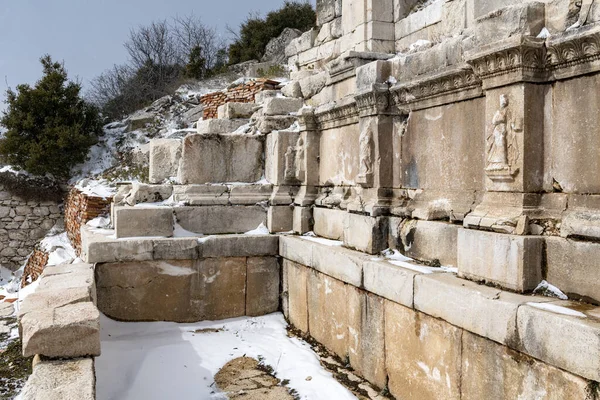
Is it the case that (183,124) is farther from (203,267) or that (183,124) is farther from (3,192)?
(203,267)

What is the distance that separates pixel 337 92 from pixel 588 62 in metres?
3.06

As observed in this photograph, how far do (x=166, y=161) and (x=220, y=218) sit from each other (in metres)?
1.41

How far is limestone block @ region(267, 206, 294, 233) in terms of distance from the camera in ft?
21.0

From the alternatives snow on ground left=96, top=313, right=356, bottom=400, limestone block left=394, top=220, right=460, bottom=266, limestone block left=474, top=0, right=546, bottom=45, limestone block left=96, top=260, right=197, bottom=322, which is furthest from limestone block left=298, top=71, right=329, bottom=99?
limestone block left=474, top=0, right=546, bottom=45

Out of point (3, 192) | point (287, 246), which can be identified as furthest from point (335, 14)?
point (3, 192)

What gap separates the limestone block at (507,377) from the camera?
2506mm

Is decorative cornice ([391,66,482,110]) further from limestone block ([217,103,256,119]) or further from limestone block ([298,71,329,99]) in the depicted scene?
limestone block ([217,103,256,119])

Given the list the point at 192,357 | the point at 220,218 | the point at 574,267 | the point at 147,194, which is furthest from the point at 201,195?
the point at 574,267

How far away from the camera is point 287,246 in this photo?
5914 mm

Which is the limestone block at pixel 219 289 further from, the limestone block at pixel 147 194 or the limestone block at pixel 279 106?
the limestone block at pixel 279 106

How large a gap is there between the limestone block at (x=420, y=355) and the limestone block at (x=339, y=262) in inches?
18.5

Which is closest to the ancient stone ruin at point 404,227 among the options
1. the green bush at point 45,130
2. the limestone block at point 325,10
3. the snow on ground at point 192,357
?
the snow on ground at point 192,357

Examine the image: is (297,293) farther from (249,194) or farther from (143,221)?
(143,221)

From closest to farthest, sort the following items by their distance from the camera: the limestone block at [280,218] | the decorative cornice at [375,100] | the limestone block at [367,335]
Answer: the limestone block at [367,335] → the decorative cornice at [375,100] → the limestone block at [280,218]
